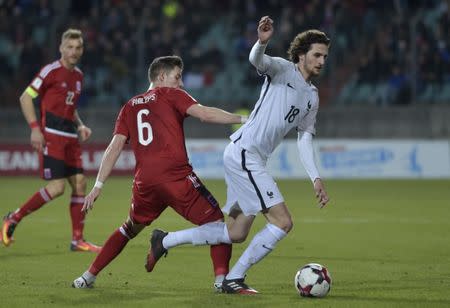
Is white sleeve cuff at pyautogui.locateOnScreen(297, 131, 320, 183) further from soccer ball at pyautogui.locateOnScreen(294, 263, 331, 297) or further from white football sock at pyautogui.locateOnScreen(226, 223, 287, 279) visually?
soccer ball at pyautogui.locateOnScreen(294, 263, 331, 297)

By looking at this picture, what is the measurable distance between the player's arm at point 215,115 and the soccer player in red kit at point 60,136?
11.6ft

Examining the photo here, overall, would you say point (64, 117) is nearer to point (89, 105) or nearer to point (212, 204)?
point (212, 204)

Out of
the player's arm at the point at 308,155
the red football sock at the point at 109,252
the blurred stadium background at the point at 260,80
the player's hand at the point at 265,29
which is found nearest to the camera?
the player's hand at the point at 265,29

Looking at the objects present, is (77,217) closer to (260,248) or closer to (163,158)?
(163,158)

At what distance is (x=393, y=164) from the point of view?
21.6m

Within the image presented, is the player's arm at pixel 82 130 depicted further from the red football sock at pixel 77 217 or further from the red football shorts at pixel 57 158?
the red football sock at pixel 77 217

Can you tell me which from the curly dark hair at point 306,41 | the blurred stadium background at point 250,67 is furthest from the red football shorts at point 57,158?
the blurred stadium background at point 250,67

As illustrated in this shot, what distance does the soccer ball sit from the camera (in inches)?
281

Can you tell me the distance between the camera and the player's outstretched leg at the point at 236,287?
7258mm

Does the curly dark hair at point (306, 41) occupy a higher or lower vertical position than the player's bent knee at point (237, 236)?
higher

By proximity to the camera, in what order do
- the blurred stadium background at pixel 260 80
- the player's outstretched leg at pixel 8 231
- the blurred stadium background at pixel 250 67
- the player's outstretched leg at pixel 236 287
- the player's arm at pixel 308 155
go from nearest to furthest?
1. the player's outstretched leg at pixel 236 287
2. the player's arm at pixel 308 155
3. the player's outstretched leg at pixel 8 231
4. the blurred stadium background at pixel 260 80
5. the blurred stadium background at pixel 250 67

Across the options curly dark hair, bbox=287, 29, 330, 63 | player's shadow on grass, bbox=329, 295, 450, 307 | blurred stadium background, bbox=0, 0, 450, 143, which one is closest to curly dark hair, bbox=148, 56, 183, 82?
curly dark hair, bbox=287, 29, 330, 63

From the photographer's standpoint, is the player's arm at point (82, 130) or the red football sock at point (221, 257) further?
the player's arm at point (82, 130)

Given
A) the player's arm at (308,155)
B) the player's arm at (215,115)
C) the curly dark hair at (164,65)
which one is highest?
the curly dark hair at (164,65)
